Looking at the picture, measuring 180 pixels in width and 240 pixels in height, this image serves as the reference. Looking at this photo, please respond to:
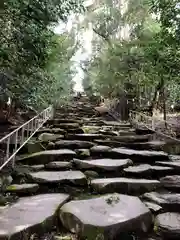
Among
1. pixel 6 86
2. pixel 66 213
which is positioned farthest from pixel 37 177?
pixel 6 86

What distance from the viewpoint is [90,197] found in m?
3.65

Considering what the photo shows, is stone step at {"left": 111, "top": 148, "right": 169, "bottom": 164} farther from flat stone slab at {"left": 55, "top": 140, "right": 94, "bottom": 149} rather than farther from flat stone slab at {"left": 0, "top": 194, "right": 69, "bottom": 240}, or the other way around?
flat stone slab at {"left": 0, "top": 194, "right": 69, "bottom": 240}

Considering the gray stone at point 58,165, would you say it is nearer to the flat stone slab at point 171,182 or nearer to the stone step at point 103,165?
the stone step at point 103,165

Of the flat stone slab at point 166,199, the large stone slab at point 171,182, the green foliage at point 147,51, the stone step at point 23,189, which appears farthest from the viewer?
the green foliage at point 147,51

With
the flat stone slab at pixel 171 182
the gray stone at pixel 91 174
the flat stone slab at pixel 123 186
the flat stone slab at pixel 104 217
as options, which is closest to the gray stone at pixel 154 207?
the flat stone slab at pixel 104 217

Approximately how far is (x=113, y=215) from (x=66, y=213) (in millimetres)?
453

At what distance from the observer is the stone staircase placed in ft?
8.98

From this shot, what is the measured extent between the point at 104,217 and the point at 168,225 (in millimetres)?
604

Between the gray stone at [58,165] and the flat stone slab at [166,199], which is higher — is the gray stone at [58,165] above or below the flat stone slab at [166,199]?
above

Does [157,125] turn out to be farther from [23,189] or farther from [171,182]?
[23,189]

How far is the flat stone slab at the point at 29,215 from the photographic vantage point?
2586 millimetres

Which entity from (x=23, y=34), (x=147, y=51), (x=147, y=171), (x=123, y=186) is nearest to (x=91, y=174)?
(x=123, y=186)

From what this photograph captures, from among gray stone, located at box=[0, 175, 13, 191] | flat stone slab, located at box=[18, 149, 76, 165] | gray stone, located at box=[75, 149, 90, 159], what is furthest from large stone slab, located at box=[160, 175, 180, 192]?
gray stone, located at box=[0, 175, 13, 191]

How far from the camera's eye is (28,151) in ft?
→ 19.7
